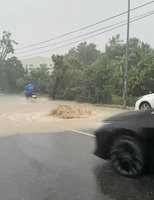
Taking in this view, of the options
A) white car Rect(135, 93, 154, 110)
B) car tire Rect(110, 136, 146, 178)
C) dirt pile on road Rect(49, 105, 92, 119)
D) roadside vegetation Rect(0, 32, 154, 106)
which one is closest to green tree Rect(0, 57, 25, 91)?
roadside vegetation Rect(0, 32, 154, 106)

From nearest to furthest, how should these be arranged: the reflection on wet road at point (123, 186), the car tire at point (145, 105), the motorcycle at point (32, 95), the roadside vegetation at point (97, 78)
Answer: the reflection on wet road at point (123, 186) → the car tire at point (145, 105) → the roadside vegetation at point (97, 78) → the motorcycle at point (32, 95)

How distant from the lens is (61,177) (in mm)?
4070

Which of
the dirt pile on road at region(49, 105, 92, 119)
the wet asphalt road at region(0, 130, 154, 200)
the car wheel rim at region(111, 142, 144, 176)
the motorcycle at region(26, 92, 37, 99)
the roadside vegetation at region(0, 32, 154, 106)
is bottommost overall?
the wet asphalt road at region(0, 130, 154, 200)

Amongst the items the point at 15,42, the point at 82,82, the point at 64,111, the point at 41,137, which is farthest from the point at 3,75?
the point at 41,137

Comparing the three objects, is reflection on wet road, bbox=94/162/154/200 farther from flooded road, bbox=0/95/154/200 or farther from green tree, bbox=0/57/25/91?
green tree, bbox=0/57/25/91

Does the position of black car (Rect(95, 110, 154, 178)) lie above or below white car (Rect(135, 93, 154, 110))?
below

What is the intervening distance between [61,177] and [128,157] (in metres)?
1.23

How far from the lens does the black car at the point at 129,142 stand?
12.5 feet

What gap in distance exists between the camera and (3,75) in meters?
35.9

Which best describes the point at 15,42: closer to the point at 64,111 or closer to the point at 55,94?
the point at 55,94

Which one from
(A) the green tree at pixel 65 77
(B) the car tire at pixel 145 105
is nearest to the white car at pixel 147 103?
(B) the car tire at pixel 145 105

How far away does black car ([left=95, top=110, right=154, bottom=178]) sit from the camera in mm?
3799

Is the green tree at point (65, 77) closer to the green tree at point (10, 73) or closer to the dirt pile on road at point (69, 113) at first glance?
the dirt pile on road at point (69, 113)

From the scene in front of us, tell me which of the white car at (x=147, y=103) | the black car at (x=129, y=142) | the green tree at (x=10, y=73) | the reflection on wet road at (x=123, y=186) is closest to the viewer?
the reflection on wet road at (x=123, y=186)
